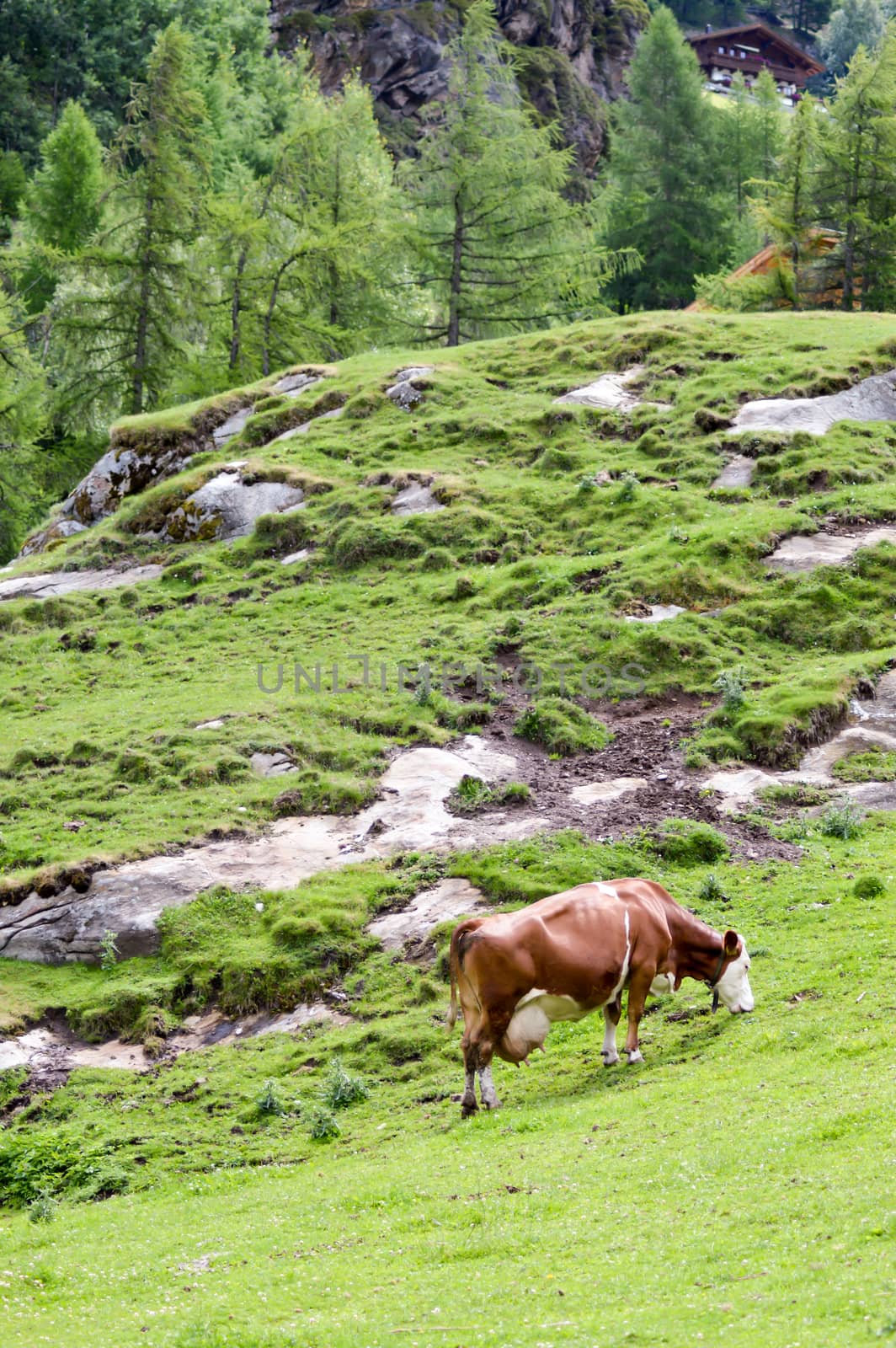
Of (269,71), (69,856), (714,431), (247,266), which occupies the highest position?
(269,71)

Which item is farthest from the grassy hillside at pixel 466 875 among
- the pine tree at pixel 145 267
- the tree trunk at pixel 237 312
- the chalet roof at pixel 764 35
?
the chalet roof at pixel 764 35

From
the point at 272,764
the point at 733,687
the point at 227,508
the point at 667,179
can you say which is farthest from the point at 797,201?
the point at 272,764

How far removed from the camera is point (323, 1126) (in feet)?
47.9

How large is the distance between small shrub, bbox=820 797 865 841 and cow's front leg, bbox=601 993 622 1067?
21.8ft

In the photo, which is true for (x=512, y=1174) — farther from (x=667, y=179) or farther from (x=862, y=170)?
(x=667, y=179)

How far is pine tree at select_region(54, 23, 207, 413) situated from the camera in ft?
150

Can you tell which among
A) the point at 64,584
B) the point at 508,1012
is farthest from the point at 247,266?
the point at 508,1012

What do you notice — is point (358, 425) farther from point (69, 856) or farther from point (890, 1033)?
point (890, 1033)

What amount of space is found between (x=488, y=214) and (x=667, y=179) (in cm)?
2439

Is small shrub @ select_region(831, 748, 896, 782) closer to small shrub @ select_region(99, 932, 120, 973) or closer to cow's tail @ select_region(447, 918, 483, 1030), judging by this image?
cow's tail @ select_region(447, 918, 483, 1030)

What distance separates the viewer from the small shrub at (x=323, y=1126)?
14539mm

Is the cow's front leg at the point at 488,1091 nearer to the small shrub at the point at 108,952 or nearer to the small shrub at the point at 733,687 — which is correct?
the small shrub at the point at 108,952

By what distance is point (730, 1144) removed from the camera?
1080 centimetres

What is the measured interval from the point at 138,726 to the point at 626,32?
11688cm
